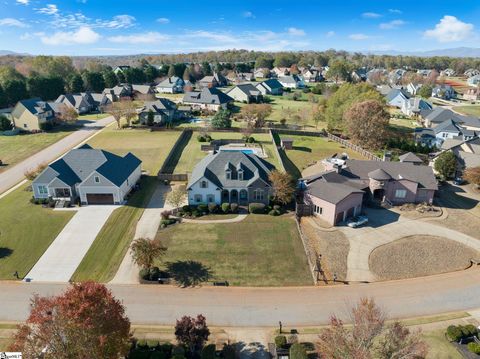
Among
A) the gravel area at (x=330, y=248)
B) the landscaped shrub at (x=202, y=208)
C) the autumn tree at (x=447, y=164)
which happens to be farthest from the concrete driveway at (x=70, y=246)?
the autumn tree at (x=447, y=164)

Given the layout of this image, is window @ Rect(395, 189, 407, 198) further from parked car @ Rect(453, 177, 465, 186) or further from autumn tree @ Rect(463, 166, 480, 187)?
parked car @ Rect(453, 177, 465, 186)

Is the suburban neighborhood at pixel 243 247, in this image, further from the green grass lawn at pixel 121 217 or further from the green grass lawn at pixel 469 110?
the green grass lawn at pixel 469 110

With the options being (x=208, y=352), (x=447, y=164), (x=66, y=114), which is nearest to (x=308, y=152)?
(x=447, y=164)

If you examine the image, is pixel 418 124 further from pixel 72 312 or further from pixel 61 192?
pixel 72 312

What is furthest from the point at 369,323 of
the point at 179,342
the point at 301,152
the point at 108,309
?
the point at 301,152

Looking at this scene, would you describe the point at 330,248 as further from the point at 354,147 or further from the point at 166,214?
the point at 354,147

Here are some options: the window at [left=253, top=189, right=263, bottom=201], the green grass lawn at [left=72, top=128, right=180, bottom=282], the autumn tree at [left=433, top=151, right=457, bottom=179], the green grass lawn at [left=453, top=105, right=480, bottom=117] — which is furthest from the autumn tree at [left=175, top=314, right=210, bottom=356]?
the green grass lawn at [left=453, top=105, right=480, bottom=117]
